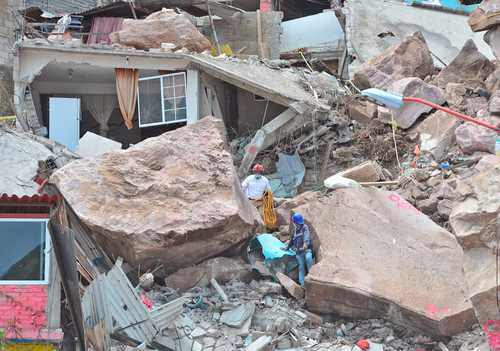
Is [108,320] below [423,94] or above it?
below

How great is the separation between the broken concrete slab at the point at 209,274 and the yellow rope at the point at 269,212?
1.68 metres

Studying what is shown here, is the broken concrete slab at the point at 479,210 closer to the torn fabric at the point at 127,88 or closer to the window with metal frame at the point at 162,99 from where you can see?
the window with metal frame at the point at 162,99

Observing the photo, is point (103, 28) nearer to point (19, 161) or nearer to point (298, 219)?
point (19, 161)

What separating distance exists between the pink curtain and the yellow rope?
10043 mm

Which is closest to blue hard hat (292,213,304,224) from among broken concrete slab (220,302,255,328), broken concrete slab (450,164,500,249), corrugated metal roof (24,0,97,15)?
broken concrete slab (220,302,255,328)

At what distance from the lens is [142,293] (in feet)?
22.7

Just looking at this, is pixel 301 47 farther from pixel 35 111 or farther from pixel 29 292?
pixel 29 292

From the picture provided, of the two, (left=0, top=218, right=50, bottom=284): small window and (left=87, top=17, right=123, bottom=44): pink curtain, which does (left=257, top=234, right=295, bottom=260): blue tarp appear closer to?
(left=0, top=218, right=50, bottom=284): small window

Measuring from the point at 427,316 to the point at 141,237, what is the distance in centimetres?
333

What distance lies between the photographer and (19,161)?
33.8ft

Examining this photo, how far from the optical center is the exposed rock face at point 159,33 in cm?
1357

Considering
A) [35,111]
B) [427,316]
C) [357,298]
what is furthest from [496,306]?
[35,111]

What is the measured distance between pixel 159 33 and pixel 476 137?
7.49 metres

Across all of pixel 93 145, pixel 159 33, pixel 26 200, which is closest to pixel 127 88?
pixel 159 33
